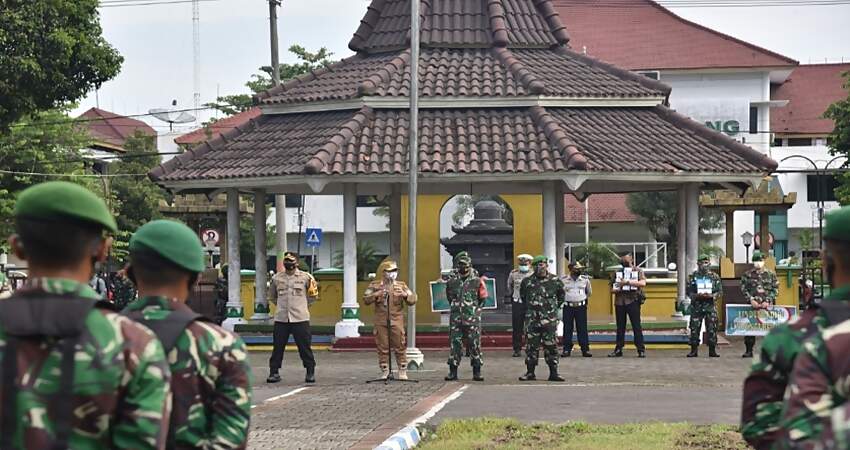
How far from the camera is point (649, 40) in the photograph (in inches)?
2771

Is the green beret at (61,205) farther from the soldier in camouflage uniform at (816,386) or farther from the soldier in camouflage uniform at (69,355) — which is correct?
the soldier in camouflage uniform at (816,386)

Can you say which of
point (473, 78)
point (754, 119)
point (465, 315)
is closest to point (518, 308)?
point (473, 78)

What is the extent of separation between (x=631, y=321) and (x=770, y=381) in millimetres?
20383

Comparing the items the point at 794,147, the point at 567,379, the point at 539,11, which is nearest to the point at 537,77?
the point at 539,11

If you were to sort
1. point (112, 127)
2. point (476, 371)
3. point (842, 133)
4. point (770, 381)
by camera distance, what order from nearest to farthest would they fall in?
point (770, 381) → point (476, 371) → point (842, 133) → point (112, 127)

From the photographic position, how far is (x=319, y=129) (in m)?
27.8

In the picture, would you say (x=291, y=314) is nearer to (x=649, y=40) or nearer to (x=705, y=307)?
(x=705, y=307)

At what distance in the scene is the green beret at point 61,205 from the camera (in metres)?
4.72

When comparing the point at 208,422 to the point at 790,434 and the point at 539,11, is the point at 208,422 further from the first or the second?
the point at 539,11

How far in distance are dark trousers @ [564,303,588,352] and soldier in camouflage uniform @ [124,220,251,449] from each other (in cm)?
2025

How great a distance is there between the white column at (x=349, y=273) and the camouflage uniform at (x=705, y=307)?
619 cm

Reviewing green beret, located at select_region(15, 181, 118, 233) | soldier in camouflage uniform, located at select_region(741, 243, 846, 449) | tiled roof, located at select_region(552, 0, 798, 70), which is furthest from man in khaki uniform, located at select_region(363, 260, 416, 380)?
tiled roof, located at select_region(552, 0, 798, 70)

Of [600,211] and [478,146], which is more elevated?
[478,146]

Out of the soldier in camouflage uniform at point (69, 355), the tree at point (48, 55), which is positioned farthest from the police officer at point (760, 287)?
the soldier in camouflage uniform at point (69, 355)
